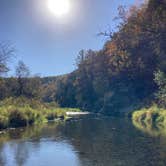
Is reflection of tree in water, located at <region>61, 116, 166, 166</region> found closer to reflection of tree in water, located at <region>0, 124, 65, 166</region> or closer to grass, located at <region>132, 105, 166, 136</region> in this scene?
reflection of tree in water, located at <region>0, 124, 65, 166</region>

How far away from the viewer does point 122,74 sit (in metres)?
84.4

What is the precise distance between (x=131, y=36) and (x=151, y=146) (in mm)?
31114

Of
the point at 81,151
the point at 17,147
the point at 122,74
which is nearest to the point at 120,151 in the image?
the point at 81,151

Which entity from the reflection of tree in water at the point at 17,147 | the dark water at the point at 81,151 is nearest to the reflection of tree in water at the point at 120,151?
the dark water at the point at 81,151

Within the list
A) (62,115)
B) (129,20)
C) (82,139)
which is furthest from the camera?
(62,115)

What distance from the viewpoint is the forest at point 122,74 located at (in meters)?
48.0

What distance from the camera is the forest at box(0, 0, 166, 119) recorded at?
1891 inches

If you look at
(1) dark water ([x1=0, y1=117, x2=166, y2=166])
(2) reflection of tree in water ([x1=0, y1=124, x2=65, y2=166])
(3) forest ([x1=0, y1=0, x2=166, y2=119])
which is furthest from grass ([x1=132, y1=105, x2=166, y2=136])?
(2) reflection of tree in water ([x1=0, y1=124, x2=65, y2=166])

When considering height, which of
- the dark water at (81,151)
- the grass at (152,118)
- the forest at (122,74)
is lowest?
the dark water at (81,151)

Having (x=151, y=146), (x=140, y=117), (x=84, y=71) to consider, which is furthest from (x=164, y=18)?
(x=84, y=71)

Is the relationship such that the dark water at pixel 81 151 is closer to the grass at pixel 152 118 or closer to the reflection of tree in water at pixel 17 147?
the reflection of tree in water at pixel 17 147

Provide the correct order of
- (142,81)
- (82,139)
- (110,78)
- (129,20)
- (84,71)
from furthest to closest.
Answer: (84,71) → (110,78) → (142,81) → (129,20) → (82,139)

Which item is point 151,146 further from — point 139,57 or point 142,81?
point 142,81

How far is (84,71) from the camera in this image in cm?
12006
